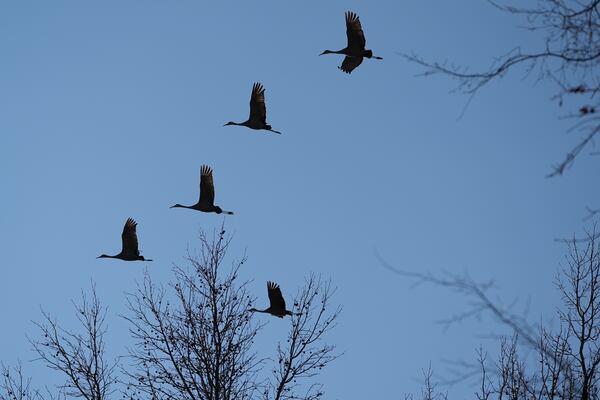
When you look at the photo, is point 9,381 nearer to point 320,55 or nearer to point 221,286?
point 221,286

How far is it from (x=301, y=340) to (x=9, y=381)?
4769 mm

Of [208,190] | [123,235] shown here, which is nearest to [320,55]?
[208,190]

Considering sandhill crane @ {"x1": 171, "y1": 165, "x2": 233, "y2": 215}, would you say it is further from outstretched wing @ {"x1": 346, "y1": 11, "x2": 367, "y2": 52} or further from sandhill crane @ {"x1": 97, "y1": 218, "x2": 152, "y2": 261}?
outstretched wing @ {"x1": 346, "y1": 11, "x2": 367, "y2": 52}

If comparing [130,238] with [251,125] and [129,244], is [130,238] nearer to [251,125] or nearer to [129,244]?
[129,244]

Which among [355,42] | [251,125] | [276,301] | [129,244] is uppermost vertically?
[355,42]

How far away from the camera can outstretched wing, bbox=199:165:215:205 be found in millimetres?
16062

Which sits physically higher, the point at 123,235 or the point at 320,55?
the point at 320,55

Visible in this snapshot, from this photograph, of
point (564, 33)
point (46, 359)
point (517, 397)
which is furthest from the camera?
point (46, 359)

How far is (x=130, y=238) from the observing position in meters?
16.8

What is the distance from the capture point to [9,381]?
44.8 ft

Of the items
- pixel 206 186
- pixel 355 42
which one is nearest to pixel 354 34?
pixel 355 42

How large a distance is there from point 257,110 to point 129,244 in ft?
12.0

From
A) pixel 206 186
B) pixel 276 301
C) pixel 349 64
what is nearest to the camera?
pixel 276 301

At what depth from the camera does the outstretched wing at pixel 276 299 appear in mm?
14523
